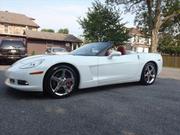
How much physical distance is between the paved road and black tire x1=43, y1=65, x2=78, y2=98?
155 mm

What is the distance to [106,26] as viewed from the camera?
33.2m

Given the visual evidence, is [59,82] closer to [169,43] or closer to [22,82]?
[22,82]

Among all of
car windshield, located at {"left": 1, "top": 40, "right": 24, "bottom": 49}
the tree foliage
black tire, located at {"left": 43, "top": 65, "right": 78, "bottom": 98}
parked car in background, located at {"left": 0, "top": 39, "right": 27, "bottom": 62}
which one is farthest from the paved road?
the tree foliage

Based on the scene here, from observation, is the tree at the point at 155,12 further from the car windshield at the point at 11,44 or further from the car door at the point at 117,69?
the car door at the point at 117,69

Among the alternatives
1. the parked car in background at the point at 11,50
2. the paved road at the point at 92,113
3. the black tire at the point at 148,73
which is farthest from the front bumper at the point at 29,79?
the parked car in background at the point at 11,50

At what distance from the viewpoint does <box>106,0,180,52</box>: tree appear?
Result: 27.0 meters

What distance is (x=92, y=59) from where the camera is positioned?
20.0ft

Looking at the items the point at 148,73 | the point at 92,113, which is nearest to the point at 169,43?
the point at 148,73

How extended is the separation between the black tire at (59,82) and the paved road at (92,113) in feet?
0.51

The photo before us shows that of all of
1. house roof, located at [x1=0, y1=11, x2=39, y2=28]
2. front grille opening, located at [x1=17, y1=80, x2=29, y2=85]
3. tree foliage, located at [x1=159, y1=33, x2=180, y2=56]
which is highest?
house roof, located at [x1=0, y1=11, x2=39, y2=28]

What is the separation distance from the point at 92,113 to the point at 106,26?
1159 inches

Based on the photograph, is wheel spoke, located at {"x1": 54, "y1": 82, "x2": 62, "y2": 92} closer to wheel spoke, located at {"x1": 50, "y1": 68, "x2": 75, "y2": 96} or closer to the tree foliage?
wheel spoke, located at {"x1": 50, "y1": 68, "x2": 75, "y2": 96}

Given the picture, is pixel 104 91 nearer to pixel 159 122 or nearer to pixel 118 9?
pixel 159 122

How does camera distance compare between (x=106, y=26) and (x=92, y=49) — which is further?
(x=106, y=26)
